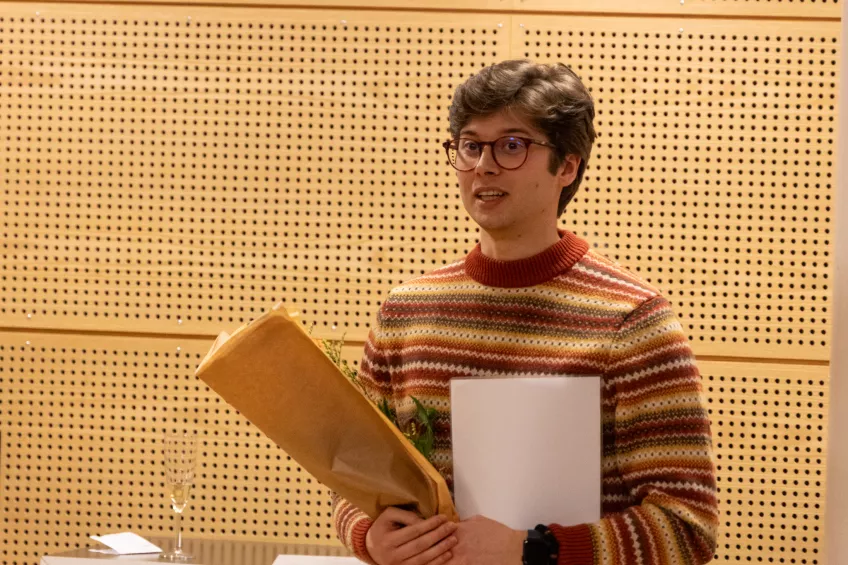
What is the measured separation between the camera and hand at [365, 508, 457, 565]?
1671mm

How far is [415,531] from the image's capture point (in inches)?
66.2

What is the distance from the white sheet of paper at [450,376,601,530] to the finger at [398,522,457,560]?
0.49ft

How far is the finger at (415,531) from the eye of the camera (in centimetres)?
168

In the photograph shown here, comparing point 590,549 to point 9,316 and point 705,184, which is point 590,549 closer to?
point 705,184

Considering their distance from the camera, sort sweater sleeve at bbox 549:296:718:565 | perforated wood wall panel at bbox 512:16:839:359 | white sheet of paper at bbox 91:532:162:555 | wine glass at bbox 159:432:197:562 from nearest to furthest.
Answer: sweater sleeve at bbox 549:296:718:565 < white sheet of paper at bbox 91:532:162:555 < wine glass at bbox 159:432:197:562 < perforated wood wall panel at bbox 512:16:839:359

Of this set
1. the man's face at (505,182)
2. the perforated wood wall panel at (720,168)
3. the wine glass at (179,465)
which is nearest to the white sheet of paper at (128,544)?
the wine glass at (179,465)

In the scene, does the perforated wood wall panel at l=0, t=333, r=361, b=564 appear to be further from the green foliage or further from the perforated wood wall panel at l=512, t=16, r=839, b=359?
the green foliage

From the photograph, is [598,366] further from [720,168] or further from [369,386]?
[720,168]

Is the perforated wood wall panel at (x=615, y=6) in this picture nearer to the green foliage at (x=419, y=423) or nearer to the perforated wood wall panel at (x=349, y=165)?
the perforated wood wall panel at (x=349, y=165)

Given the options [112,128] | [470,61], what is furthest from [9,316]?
[470,61]

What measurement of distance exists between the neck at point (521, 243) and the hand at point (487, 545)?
53cm

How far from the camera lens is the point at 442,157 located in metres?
3.39

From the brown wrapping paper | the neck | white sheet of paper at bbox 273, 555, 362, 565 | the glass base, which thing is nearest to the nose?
the neck

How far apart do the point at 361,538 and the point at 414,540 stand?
18cm
